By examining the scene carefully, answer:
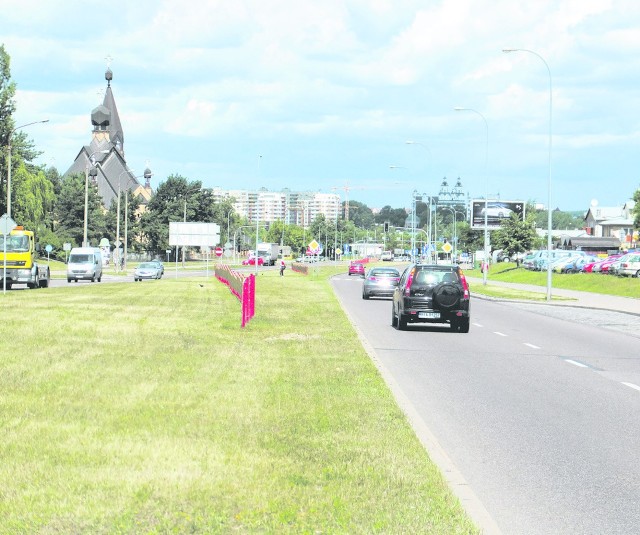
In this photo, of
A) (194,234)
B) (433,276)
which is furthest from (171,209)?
(433,276)

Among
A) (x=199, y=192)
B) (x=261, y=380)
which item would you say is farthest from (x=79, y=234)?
(x=261, y=380)

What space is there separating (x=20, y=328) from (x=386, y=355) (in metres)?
7.49

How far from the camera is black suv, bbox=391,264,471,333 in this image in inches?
1019

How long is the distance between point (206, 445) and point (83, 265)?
58330 millimetres

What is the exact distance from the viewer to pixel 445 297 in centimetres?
2580

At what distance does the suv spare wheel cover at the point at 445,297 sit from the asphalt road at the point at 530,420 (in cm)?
Answer: 81

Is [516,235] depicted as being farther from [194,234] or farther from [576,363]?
[576,363]

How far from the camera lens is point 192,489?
697 cm

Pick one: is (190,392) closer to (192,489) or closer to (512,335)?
(192,489)

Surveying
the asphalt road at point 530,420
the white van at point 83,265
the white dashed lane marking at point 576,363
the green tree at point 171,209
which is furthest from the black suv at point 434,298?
the green tree at point 171,209

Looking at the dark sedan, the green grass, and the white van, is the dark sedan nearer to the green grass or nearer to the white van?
the white van

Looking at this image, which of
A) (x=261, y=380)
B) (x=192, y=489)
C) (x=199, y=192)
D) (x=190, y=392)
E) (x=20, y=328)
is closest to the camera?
(x=192, y=489)

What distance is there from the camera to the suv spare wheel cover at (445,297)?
25797 millimetres

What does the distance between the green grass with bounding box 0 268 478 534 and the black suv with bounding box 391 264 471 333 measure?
8214 millimetres
